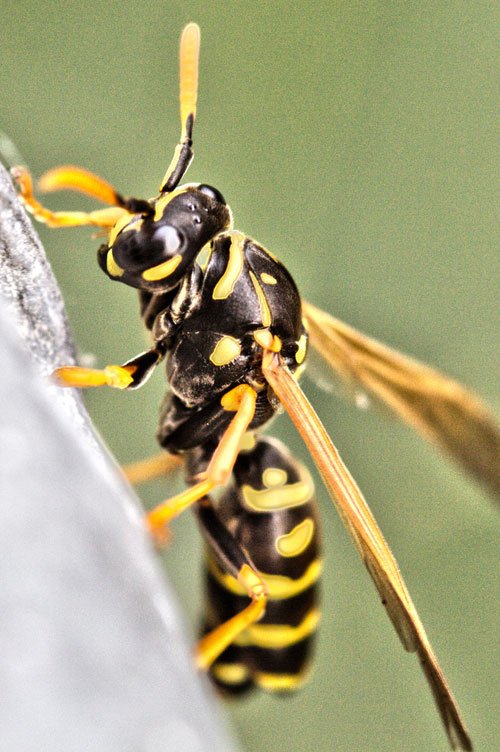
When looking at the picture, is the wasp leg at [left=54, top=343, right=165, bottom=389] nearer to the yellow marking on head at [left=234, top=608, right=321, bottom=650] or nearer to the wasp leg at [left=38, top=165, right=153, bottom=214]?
the wasp leg at [left=38, top=165, right=153, bottom=214]

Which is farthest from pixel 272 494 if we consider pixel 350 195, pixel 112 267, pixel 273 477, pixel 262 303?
pixel 350 195

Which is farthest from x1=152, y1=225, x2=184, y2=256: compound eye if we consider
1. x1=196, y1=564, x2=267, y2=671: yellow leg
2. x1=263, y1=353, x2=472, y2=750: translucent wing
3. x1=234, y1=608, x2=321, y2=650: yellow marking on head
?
x1=234, y1=608, x2=321, y2=650: yellow marking on head

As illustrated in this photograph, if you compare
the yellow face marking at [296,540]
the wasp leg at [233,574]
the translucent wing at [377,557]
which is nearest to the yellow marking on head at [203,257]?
the translucent wing at [377,557]

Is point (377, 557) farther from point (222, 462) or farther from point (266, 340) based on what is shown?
point (266, 340)

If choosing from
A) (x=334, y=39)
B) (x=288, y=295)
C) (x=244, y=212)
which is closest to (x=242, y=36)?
(x=334, y=39)

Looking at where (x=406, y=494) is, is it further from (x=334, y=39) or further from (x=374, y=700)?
(x=334, y=39)

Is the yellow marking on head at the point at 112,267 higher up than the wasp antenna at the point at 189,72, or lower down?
lower down

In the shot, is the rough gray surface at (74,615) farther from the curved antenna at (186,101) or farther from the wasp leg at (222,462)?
the curved antenna at (186,101)
